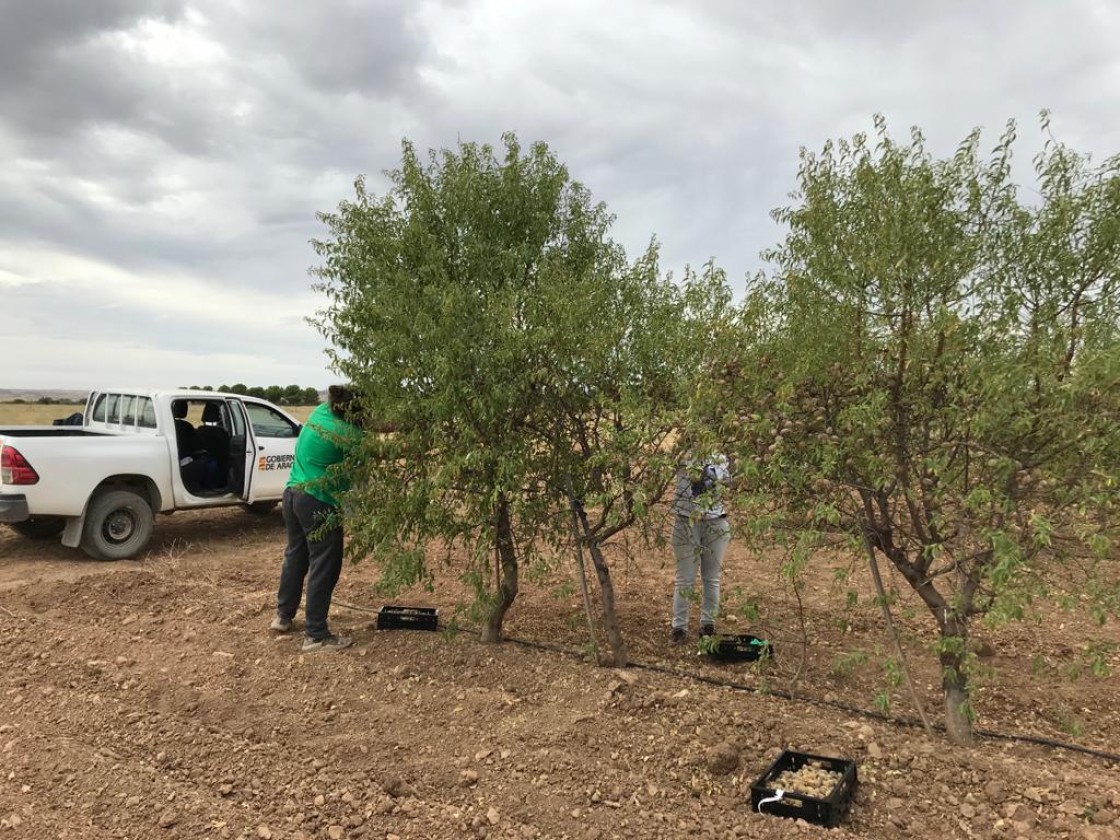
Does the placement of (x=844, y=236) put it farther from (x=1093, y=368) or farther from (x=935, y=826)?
(x=935, y=826)

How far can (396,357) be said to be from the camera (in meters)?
4.67

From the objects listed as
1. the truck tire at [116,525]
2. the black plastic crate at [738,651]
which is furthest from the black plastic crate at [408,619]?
the truck tire at [116,525]

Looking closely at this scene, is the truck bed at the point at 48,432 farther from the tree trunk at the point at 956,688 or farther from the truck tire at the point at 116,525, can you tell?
the tree trunk at the point at 956,688

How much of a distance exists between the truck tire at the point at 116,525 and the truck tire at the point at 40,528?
1.06 meters

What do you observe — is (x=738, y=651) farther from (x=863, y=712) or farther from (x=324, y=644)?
(x=324, y=644)

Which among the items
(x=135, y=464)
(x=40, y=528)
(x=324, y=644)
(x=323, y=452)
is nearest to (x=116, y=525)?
(x=135, y=464)

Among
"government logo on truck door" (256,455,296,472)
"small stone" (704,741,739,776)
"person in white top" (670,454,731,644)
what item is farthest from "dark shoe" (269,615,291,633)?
"government logo on truck door" (256,455,296,472)

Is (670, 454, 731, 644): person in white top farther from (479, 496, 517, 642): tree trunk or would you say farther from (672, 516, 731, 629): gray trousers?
(479, 496, 517, 642): tree trunk

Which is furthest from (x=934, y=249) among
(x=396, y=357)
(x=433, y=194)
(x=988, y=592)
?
(x=433, y=194)

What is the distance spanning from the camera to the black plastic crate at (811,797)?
2.93m

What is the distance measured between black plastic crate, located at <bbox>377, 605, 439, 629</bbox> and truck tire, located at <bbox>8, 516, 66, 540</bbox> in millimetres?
5213

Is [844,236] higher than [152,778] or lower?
higher

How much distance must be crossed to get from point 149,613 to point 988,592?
229 inches

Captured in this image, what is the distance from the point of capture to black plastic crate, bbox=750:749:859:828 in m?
2.93
